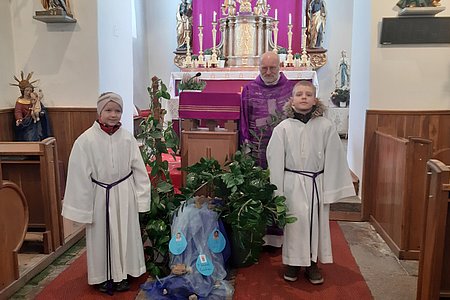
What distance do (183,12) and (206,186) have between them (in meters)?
7.02

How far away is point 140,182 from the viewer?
3.00 meters

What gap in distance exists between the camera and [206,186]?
3.49 metres

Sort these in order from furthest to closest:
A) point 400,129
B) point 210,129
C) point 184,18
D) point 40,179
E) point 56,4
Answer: point 184,18
point 400,129
point 56,4
point 210,129
point 40,179

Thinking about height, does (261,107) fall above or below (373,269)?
above

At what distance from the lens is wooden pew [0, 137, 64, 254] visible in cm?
350

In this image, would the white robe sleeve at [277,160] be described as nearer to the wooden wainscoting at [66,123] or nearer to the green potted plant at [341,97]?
the wooden wainscoting at [66,123]

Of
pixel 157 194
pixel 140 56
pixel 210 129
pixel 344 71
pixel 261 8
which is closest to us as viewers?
pixel 157 194

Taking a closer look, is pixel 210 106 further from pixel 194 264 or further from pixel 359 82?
pixel 359 82

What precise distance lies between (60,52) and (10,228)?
2341 millimetres

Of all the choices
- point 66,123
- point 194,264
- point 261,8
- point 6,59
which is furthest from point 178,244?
point 261,8

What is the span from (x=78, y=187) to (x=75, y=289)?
77 centimetres

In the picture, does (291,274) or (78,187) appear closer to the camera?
(78,187)

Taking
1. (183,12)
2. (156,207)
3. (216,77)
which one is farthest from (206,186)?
(183,12)

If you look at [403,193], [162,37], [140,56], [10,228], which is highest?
[162,37]
